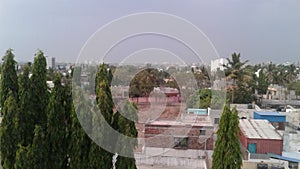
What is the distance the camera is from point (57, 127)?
3875 millimetres

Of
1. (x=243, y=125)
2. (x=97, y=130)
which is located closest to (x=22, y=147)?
(x=97, y=130)

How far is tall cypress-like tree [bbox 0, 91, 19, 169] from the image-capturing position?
12.9 ft

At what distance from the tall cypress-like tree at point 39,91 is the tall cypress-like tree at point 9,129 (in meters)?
0.23

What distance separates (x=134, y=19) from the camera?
4.51 m

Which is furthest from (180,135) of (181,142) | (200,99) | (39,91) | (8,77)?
(200,99)

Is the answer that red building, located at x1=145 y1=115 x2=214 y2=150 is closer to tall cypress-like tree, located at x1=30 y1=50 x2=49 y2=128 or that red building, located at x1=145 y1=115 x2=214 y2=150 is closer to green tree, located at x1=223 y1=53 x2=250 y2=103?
tall cypress-like tree, located at x1=30 y1=50 x2=49 y2=128

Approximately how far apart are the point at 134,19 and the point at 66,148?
2.06 meters

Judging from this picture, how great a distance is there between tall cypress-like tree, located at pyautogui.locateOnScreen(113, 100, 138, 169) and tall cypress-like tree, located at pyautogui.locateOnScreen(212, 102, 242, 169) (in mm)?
1261

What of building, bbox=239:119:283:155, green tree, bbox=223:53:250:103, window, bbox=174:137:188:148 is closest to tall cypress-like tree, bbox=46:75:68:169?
window, bbox=174:137:188:148

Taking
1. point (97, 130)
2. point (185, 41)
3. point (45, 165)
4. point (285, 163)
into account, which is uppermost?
point (185, 41)

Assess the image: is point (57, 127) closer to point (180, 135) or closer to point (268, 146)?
point (180, 135)

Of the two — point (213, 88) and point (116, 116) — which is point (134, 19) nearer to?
point (116, 116)

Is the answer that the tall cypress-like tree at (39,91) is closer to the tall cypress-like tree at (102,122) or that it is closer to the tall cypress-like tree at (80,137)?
the tall cypress-like tree at (80,137)

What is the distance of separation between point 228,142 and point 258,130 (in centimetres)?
344
